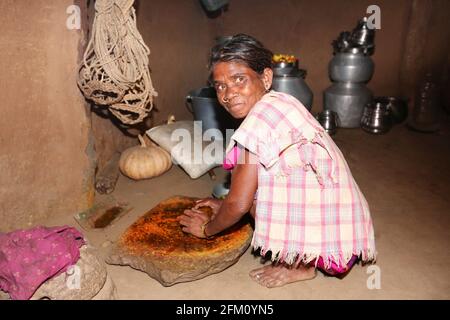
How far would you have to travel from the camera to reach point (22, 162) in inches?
101

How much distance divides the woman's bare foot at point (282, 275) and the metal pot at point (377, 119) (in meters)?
3.19

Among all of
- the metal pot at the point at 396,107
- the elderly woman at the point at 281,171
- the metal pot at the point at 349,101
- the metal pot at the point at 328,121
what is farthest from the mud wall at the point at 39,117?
the metal pot at the point at 396,107

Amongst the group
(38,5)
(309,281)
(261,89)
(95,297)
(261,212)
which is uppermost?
(38,5)

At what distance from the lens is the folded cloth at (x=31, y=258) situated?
70.6 inches

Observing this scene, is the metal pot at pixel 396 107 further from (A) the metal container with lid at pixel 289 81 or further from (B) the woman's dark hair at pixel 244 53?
Answer: (B) the woman's dark hair at pixel 244 53

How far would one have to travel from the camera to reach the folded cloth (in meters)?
1.79

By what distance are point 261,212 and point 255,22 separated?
4330 mm

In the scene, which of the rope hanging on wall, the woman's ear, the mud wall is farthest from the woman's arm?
the mud wall

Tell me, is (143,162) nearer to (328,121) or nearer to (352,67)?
(328,121)

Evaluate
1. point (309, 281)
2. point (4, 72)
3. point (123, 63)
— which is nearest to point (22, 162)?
point (4, 72)

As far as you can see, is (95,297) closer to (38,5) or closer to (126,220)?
(126,220)

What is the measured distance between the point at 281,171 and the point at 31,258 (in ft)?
4.27

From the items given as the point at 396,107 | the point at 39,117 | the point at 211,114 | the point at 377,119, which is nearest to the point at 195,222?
the point at 39,117

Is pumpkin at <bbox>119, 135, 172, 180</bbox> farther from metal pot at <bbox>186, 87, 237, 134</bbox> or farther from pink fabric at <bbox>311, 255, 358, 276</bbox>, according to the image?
pink fabric at <bbox>311, 255, 358, 276</bbox>
